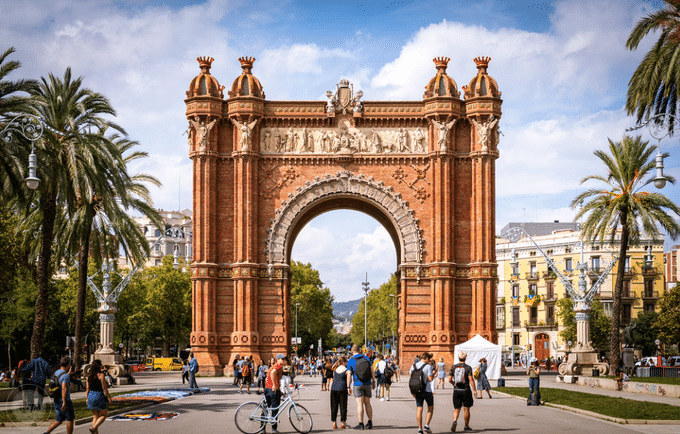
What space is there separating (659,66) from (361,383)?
605 inches

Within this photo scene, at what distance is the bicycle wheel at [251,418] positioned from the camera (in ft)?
57.6

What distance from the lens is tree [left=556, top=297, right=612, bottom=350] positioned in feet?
244

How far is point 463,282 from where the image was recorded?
45.2 meters

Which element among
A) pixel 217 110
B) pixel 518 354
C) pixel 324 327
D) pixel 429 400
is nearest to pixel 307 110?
pixel 217 110

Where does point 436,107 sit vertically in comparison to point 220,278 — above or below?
above

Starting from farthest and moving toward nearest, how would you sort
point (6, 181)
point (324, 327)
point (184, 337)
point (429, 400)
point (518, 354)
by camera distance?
point (324, 327) → point (518, 354) → point (184, 337) → point (6, 181) → point (429, 400)

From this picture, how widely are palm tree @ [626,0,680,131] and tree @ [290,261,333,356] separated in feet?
226

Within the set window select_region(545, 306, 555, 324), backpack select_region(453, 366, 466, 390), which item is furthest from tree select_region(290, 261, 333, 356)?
backpack select_region(453, 366, 466, 390)

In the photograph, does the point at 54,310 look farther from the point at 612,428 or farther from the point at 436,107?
the point at 612,428

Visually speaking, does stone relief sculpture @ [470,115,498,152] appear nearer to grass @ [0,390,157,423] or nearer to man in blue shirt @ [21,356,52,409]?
grass @ [0,390,157,423]

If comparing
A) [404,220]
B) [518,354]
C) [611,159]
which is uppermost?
[611,159]

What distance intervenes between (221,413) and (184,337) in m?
58.0

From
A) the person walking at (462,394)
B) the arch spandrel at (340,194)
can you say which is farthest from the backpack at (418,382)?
the arch spandrel at (340,194)

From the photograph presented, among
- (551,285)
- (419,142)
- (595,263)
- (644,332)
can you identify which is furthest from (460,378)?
(595,263)
